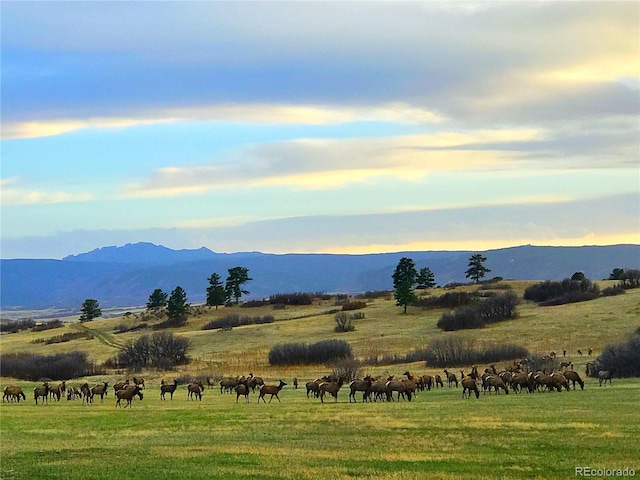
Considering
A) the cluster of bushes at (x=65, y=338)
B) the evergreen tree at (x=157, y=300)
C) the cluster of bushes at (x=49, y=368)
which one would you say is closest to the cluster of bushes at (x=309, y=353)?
the cluster of bushes at (x=49, y=368)

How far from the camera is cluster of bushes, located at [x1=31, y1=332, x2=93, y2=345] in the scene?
367ft

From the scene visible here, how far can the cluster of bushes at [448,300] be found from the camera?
4313 inches

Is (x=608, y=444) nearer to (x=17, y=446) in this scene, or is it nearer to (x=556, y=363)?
(x=17, y=446)

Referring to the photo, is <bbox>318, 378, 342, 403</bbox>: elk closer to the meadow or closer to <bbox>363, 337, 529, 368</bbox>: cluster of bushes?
the meadow

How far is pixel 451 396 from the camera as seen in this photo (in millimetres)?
43188

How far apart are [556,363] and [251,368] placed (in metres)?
26.5

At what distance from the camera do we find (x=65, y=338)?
376 ft

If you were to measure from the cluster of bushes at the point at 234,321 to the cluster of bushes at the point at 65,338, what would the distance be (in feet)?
51.7

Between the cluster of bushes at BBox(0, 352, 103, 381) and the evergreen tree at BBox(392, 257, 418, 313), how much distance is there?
137ft

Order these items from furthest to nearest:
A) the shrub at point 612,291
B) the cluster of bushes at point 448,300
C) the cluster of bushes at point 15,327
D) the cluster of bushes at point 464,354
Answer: the cluster of bushes at point 15,327, the cluster of bushes at point 448,300, the shrub at point 612,291, the cluster of bushes at point 464,354

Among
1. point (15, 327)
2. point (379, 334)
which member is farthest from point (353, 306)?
point (15, 327)

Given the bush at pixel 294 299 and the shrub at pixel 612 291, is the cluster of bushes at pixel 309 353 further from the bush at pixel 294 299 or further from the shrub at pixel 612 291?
the bush at pixel 294 299

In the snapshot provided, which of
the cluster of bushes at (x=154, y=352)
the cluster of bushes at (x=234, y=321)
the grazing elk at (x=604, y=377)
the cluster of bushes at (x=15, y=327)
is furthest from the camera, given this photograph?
the cluster of bushes at (x=15, y=327)

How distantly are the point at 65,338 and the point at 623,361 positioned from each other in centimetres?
7954
